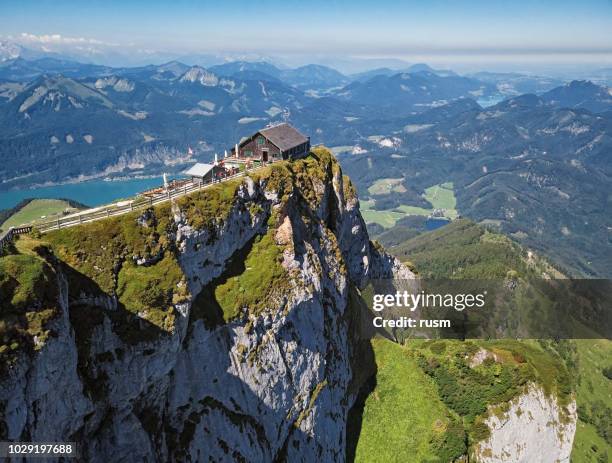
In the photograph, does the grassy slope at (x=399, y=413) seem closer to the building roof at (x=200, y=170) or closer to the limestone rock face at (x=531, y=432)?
the limestone rock face at (x=531, y=432)

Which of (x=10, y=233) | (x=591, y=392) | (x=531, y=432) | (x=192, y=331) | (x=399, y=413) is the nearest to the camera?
(x=10, y=233)

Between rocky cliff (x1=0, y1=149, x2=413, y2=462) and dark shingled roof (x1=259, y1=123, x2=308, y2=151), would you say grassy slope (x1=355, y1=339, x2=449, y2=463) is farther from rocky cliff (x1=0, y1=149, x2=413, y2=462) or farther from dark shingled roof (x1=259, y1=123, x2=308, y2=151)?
dark shingled roof (x1=259, y1=123, x2=308, y2=151)

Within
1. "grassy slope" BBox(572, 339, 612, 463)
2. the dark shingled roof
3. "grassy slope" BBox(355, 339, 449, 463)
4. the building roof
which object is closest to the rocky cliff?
the building roof

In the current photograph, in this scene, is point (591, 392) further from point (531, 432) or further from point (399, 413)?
point (399, 413)

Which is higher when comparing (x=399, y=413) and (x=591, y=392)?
(x=399, y=413)

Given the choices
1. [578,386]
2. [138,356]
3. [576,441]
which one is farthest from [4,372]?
[578,386]

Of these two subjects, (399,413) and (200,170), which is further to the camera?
(399,413)

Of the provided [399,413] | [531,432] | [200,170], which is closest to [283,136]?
[200,170]

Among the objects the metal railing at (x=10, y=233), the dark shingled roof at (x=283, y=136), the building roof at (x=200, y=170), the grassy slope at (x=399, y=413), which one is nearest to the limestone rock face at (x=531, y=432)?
the grassy slope at (x=399, y=413)
